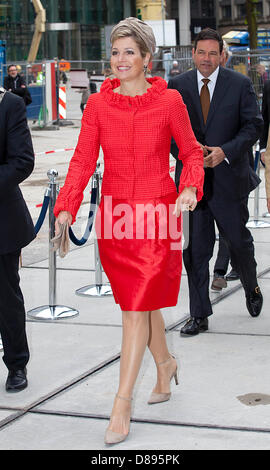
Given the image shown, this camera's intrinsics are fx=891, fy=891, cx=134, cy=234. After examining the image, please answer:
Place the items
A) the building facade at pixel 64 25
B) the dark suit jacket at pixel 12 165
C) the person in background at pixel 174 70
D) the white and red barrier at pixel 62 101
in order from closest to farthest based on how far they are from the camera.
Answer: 1. the dark suit jacket at pixel 12 165
2. the white and red barrier at pixel 62 101
3. the person in background at pixel 174 70
4. the building facade at pixel 64 25

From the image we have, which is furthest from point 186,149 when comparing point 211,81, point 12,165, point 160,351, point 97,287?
point 97,287

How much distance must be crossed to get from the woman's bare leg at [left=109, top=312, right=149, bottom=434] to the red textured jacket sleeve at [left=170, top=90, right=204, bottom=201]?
2.29ft

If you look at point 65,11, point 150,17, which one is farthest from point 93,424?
point 65,11

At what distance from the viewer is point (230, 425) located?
4496mm

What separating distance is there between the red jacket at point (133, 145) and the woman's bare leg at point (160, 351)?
70 cm

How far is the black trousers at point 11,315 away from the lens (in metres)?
5.07

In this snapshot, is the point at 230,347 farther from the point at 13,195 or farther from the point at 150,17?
the point at 150,17

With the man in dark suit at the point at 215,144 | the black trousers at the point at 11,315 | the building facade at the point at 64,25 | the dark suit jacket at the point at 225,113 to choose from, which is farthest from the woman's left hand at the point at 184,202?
the building facade at the point at 64,25

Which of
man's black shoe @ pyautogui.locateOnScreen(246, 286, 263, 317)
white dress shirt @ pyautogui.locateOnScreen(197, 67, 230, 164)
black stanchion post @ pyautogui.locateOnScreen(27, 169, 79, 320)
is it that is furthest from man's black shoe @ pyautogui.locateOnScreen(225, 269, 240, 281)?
white dress shirt @ pyautogui.locateOnScreen(197, 67, 230, 164)

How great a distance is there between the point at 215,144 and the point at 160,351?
6.20 feet

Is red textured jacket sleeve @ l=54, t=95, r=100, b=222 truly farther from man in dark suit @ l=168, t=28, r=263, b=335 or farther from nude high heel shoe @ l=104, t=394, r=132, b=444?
man in dark suit @ l=168, t=28, r=263, b=335

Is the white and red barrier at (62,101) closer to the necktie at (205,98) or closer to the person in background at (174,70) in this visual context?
the person in background at (174,70)

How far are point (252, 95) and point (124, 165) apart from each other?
208 cm

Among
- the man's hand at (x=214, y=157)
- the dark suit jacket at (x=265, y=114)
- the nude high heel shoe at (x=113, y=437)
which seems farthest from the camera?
the dark suit jacket at (x=265, y=114)
